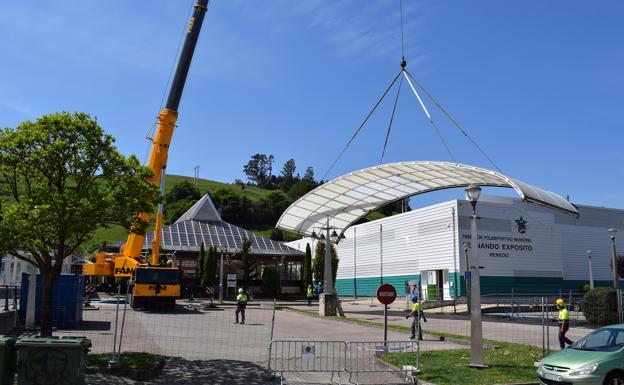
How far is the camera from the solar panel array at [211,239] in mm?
50500

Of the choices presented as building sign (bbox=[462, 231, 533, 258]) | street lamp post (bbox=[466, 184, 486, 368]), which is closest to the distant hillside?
building sign (bbox=[462, 231, 533, 258])

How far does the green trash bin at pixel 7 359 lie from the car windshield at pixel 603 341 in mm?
10123

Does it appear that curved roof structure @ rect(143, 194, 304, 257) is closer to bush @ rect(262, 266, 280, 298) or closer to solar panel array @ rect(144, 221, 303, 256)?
solar panel array @ rect(144, 221, 303, 256)

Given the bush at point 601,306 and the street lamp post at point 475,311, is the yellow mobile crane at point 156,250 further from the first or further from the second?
the bush at point 601,306

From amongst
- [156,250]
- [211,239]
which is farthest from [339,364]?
[211,239]

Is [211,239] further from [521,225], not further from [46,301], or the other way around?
[46,301]

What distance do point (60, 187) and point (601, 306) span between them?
23.1 m

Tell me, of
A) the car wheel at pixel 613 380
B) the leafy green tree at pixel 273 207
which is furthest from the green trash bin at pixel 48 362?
the leafy green tree at pixel 273 207

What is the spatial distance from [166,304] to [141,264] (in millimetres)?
2632

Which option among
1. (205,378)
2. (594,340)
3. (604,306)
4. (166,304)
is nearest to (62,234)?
(205,378)

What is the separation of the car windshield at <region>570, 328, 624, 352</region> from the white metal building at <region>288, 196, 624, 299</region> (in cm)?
3225

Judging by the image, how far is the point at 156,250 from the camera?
2964cm

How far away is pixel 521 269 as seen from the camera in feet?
148

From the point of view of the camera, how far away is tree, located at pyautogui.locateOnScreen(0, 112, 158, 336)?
10164mm
